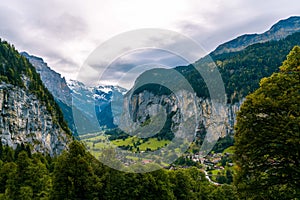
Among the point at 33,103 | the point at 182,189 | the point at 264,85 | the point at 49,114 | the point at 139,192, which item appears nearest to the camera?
the point at 264,85

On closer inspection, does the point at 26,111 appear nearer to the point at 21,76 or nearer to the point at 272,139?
the point at 21,76

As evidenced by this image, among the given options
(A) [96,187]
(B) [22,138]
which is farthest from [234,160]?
(B) [22,138]

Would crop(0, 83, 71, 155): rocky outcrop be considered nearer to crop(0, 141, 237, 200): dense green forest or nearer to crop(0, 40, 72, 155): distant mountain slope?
crop(0, 40, 72, 155): distant mountain slope

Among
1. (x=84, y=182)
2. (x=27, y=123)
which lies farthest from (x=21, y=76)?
(x=84, y=182)

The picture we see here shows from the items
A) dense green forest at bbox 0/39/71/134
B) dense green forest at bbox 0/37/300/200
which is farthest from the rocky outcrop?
dense green forest at bbox 0/37/300/200

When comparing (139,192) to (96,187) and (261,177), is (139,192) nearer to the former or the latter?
(96,187)
